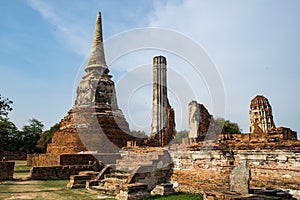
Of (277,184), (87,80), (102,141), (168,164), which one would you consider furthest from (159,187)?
(87,80)

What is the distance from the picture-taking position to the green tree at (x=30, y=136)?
38844 millimetres

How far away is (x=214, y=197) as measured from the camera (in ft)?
17.8

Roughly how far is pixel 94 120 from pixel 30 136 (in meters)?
25.0

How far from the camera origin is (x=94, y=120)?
1988cm

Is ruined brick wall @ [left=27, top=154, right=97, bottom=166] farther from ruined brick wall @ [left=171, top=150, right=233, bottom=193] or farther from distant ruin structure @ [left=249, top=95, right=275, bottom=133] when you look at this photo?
distant ruin structure @ [left=249, top=95, right=275, bottom=133]

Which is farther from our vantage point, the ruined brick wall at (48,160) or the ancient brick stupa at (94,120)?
the ancient brick stupa at (94,120)

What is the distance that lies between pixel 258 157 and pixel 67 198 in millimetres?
5261

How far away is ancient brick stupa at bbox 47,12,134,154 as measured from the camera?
18.6 meters

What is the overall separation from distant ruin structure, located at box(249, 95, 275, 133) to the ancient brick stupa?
9373mm

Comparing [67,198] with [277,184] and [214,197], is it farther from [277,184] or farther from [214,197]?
[277,184]

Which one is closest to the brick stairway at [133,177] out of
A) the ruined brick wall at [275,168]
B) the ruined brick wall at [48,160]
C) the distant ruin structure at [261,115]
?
the ruined brick wall at [275,168]

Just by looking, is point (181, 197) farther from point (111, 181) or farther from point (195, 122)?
point (195, 122)

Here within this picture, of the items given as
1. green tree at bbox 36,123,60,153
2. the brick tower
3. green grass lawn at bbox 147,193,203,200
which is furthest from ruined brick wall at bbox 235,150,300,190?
green tree at bbox 36,123,60,153

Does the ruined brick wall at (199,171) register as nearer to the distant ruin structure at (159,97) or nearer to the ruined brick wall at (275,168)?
the ruined brick wall at (275,168)
